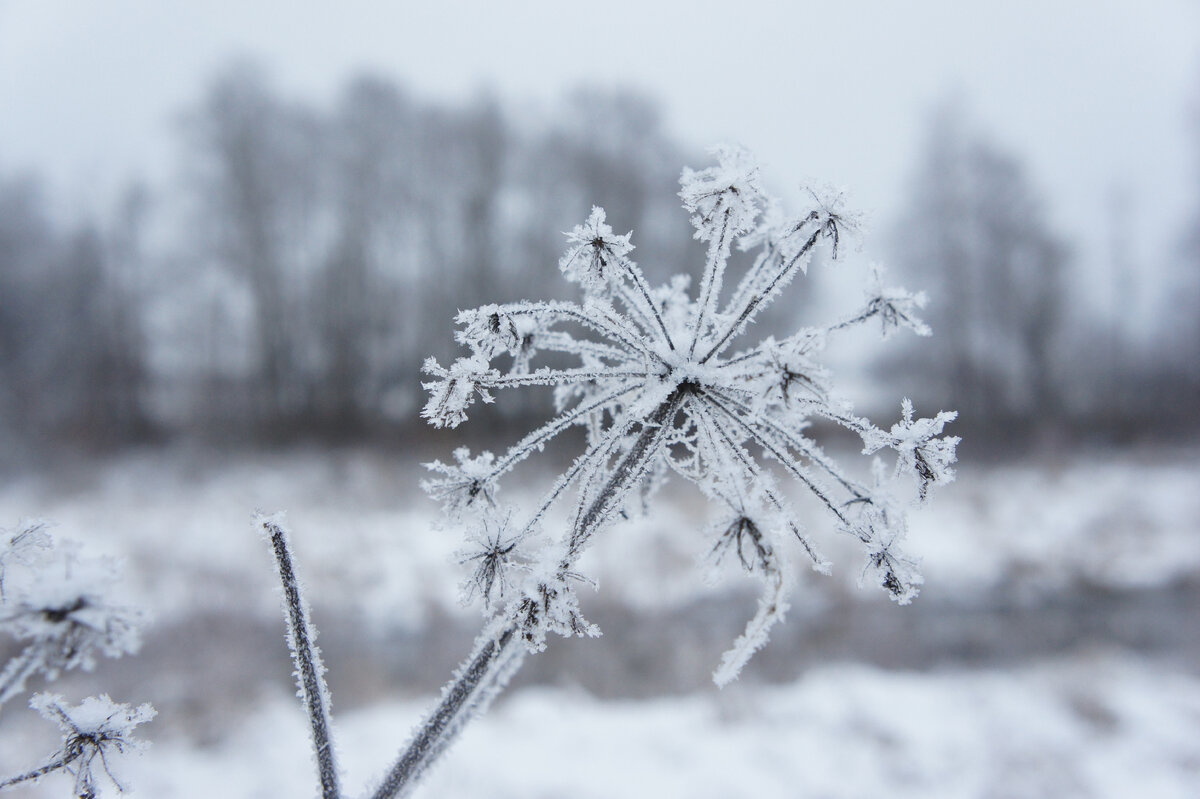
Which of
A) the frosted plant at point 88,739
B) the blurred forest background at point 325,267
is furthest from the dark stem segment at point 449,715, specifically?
the blurred forest background at point 325,267

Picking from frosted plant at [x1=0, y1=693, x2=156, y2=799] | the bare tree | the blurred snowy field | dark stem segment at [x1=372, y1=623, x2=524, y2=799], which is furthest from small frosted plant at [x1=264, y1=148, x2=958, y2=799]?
the bare tree

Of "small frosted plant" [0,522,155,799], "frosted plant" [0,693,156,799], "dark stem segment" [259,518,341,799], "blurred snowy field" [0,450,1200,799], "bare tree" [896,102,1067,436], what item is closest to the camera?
"small frosted plant" [0,522,155,799]

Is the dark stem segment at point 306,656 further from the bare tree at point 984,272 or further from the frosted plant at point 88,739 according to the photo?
the bare tree at point 984,272

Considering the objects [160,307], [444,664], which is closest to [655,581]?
[444,664]

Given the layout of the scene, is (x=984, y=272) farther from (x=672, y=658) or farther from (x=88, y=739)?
(x=88, y=739)

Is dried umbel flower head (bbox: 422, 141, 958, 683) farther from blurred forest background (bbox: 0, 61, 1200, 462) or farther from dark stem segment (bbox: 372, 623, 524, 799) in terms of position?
blurred forest background (bbox: 0, 61, 1200, 462)

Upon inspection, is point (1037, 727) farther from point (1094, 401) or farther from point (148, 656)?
point (1094, 401)

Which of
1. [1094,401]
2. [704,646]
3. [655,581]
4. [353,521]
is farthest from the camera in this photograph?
[1094,401]
